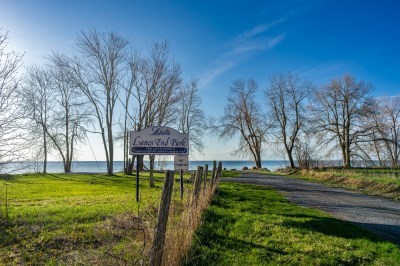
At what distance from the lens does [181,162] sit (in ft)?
33.0

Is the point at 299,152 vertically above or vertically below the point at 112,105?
below

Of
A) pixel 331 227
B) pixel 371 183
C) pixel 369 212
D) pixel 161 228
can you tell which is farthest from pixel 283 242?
pixel 371 183

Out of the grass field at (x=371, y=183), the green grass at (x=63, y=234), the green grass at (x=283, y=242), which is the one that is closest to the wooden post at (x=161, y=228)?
the green grass at (x=63, y=234)

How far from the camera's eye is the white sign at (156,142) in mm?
10156

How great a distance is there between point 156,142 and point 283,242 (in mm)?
6239

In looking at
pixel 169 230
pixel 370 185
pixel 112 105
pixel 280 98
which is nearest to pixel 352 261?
pixel 169 230

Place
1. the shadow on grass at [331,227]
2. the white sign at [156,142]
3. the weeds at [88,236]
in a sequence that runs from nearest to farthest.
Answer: the weeds at [88,236] < the shadow on grass at [331,227] < the white sign at [156,142]

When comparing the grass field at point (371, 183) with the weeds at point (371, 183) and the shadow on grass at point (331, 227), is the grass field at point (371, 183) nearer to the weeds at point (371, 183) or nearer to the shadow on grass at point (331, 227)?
the weeds at point (371, 183)

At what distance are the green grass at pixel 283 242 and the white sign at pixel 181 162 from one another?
2.65 meters

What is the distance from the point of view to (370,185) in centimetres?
1465

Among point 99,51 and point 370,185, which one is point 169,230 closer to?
point 370,185

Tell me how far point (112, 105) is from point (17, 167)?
24039mm

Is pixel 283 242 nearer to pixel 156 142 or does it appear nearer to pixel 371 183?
pixel 156 142

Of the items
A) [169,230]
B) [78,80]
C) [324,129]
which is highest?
[78,80]
